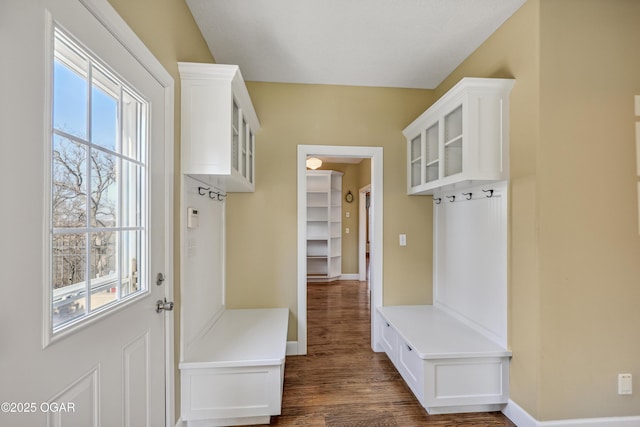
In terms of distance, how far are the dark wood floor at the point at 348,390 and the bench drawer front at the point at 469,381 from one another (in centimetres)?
13

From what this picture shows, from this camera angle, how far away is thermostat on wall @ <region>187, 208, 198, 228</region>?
1849 millimetres

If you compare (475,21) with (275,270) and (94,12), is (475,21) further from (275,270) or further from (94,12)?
(275,270)

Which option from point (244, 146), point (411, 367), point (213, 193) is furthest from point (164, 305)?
point (411, 367)

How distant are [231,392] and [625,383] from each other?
2405 mm

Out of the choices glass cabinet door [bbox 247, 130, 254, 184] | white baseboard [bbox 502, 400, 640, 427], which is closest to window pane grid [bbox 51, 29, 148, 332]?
glass cabinet door [bbox 247, 130, 254, 184]

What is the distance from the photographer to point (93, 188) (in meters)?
1.04

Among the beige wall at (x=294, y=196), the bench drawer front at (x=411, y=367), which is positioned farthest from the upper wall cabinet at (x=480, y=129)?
the bench drawer front at (x=411, y=367)

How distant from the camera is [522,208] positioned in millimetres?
1849

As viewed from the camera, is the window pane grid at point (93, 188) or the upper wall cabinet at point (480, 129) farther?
the upper wall cabinet at point (480, 129)

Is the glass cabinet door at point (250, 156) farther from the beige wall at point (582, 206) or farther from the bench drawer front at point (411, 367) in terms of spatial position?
the bench drawer front at point (411, 367)

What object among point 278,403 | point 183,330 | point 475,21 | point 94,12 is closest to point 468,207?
point 475,21

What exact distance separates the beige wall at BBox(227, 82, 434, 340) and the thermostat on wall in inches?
33.9

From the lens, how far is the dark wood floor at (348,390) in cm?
194

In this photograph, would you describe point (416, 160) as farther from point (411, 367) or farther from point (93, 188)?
point (93, 188)
